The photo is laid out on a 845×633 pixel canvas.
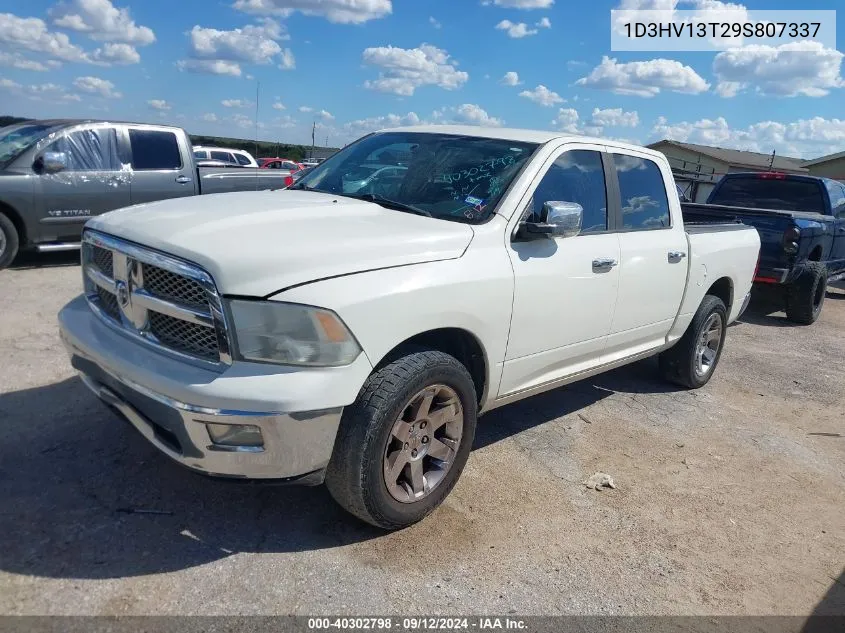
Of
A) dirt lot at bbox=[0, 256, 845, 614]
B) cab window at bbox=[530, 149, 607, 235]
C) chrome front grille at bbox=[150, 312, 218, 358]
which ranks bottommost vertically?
dirt lot at bbox=[0, 256, 845, 614]

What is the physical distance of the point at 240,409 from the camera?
8.45ft

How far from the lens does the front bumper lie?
8.49 ft

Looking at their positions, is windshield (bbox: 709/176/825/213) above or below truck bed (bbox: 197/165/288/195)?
above

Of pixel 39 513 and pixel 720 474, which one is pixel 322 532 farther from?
pixel 720 474

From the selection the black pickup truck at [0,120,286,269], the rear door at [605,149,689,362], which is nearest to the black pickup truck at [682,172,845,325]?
the rear door at [605,149,689,362]

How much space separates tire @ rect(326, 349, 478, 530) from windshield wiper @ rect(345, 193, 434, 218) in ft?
2.92

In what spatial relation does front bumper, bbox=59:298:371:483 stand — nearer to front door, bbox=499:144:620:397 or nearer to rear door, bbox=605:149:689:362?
front door, bbox=499:144:620:397

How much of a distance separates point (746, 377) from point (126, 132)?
7.97 m

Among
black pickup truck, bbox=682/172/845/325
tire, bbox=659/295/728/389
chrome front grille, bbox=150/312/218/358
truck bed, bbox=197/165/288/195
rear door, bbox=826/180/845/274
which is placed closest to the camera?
chrome front grille, bbox=150/312/218/358

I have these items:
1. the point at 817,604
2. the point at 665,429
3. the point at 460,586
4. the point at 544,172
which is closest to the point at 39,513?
the point at 460,586

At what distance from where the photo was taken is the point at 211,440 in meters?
2.68

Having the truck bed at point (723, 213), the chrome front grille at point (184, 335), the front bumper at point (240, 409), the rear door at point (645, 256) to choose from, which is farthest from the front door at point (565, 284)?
the truck bed at point (723, 213)

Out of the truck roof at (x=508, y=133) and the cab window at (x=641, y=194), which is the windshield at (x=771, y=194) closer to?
the cab window at (x=641, y=194)

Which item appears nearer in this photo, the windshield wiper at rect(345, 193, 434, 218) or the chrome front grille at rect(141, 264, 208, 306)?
the chrome front grille at rect(141, 264, 208, 306)
